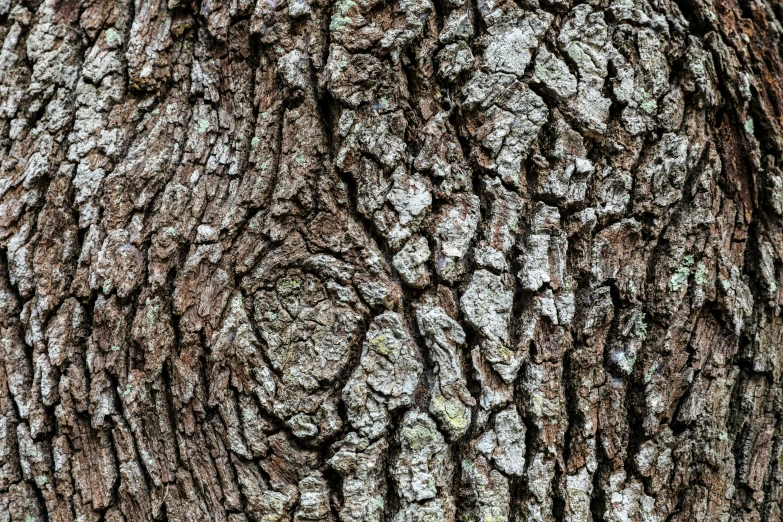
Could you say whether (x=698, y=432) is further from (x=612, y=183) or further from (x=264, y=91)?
(x=264, y=91)

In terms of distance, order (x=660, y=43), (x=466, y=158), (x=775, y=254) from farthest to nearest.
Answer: (x=775, y=254) → (x=660, y=43) → (x=466, y=158)

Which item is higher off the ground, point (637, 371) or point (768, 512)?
point (637, 371)

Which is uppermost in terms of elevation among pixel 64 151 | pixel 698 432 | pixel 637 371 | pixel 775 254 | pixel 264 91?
pixel 264 91

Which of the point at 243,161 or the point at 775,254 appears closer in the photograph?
the point at 243,161

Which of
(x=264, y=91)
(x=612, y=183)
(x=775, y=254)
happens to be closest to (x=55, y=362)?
(x=264, y=91)

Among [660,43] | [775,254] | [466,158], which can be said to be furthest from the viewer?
[775,254]

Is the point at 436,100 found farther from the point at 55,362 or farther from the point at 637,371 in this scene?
the point at 55,362

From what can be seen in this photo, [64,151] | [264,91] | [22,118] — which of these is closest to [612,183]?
[264,91]
